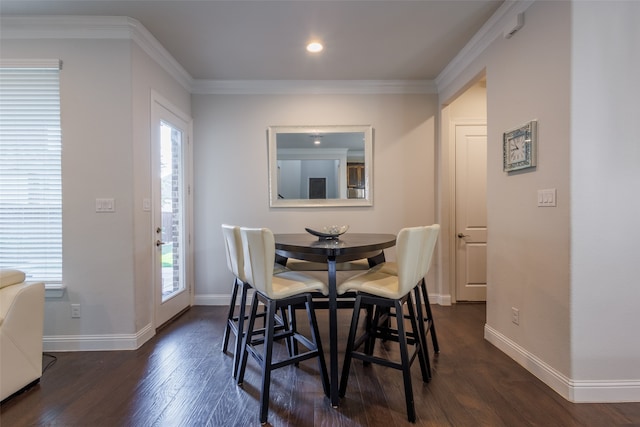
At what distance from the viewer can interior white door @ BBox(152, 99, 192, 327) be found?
2.90 meters

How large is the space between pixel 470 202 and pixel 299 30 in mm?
2704

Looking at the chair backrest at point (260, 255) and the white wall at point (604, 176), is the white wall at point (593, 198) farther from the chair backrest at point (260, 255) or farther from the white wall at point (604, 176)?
the chair backrest at point (260, 255)

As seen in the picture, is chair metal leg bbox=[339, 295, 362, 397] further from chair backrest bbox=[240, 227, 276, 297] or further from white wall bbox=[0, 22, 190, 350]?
white wall bbox=[0, 22, 190, 350]

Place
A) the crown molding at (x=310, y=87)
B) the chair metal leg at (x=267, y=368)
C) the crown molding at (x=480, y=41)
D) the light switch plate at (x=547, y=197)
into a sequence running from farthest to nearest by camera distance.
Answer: the crown molding at (x=310, y=87) → the crown molding at (x=480, y=41) → the light switch plate at (x=547, y=197) → the chair metal leg at (x=267, y=368)

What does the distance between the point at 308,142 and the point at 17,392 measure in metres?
3.19

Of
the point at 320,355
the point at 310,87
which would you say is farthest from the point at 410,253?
the point at 310,87

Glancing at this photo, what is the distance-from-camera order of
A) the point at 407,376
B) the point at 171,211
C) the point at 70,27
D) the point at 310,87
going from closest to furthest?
the point at 407,376 < the point at 70,27 < the point at 171,211 < the point at 310,87

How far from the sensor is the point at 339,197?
3.69m

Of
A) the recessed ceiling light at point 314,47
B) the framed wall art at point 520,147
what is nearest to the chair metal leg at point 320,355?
the framed wall art at point 520,147

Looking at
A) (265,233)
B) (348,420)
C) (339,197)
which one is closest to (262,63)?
(339,197)

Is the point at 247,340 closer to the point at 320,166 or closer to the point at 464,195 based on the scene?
the point at 320,166

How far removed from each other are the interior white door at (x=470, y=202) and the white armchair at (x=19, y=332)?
Answer: 13.0 feet

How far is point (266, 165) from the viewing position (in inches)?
145

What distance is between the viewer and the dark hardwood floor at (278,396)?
1668mm
